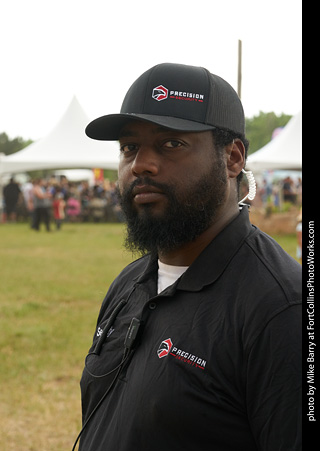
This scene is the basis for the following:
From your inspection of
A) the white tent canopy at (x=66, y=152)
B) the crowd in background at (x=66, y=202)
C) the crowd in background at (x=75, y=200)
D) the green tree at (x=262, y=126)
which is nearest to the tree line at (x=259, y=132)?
the green tree at (x=262, y=126)

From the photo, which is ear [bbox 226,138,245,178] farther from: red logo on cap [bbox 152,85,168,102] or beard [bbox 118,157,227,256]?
red logo on cap [bbox 152,85,168,102]

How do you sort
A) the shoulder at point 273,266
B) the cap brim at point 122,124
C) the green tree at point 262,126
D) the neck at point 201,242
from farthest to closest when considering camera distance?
the green tree at point 262,126 < the neck at point 201,242 < the cap brim at point 122,124 < the shoulder at point 273,266

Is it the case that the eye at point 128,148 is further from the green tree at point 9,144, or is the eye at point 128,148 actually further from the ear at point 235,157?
the green tree at point 9,144

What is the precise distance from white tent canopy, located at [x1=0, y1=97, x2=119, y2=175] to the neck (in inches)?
709

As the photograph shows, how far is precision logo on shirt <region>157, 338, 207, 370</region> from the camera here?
1540mm

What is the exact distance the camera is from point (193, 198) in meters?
1.79

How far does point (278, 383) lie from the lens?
1433 mm

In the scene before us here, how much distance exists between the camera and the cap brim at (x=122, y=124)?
67.9 inches

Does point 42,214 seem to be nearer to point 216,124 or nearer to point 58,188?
point 58,188

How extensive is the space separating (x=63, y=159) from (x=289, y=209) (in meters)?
8.01

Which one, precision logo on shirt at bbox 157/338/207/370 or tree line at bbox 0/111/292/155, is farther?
tree line at bbox 0/111/292/155

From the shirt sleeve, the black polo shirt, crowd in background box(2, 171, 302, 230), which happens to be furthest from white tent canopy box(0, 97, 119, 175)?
the shirt sleeve

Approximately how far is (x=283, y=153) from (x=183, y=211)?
16.9m
